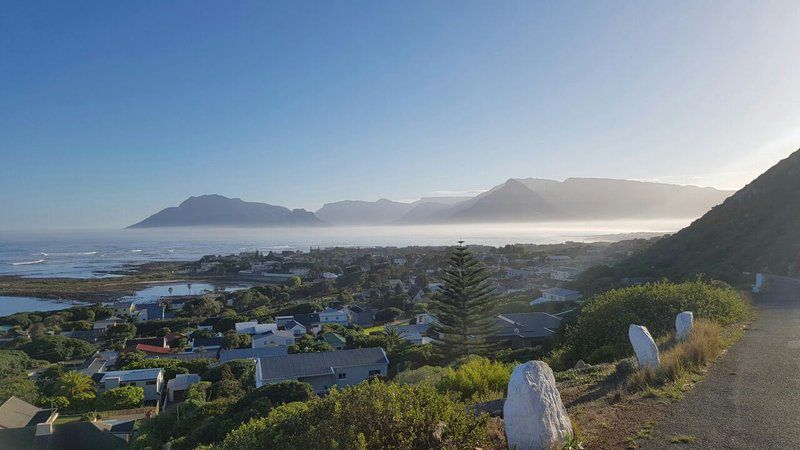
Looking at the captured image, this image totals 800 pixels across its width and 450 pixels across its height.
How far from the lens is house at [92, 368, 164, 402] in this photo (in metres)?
16.8

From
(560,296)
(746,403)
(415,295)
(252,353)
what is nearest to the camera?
(746,403)

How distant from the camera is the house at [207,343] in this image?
997 inches

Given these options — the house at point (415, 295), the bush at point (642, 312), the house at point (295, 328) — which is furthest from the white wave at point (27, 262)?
the bush at point (642, 312)

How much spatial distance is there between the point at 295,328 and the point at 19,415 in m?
16.7

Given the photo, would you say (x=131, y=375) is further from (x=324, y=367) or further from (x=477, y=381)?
(x=477, y=381)

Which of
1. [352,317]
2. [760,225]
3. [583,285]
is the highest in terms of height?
[760,225]

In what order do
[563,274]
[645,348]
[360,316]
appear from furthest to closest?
[563,274] < [360,316] < [645,348]

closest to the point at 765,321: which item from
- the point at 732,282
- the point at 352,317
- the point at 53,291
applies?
the point at 732,282

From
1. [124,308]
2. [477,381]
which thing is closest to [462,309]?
[477,381]

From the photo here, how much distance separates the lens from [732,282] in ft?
57.8

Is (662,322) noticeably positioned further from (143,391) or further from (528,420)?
Result: (143,391)

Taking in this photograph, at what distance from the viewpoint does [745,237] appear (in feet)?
86.6

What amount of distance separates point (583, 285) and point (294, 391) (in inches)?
896

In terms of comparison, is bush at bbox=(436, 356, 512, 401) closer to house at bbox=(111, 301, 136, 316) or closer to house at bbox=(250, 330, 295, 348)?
house at bbox=(250, 330, 295, 348)
